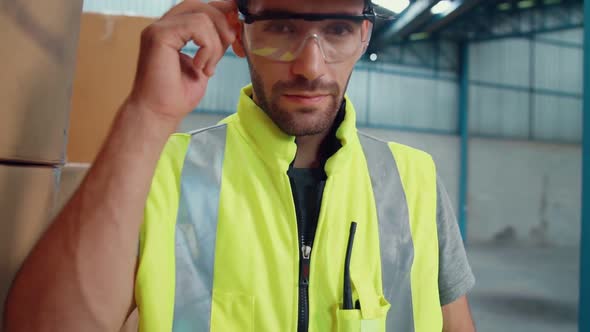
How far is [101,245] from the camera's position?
2.33ft

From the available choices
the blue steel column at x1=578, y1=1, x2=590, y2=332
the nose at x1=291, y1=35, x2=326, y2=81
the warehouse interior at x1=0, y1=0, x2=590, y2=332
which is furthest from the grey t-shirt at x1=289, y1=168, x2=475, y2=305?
the warehouse interior at x1=0, y1=0, x2=590, y2=332

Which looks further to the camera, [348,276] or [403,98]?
[403,98]

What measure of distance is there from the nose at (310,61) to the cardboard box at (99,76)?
1.13 metres

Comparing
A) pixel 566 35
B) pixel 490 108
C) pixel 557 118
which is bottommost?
pixel 557 118

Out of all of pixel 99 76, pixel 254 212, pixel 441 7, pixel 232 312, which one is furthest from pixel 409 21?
pixel 232 312

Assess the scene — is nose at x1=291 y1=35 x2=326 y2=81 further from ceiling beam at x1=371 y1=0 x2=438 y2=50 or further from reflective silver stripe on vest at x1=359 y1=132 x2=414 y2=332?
ceiling beam at x1=371 y1=0 x2=438 y2=50

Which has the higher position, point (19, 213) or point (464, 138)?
point (464, 138)

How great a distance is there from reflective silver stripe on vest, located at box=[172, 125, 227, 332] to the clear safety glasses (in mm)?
263

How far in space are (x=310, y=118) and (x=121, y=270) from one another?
498 millimetres

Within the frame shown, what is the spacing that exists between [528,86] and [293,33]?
1282cm

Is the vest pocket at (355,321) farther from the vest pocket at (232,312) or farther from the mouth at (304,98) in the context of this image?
the mouth at (304,98)

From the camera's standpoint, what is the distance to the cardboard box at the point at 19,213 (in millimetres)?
691

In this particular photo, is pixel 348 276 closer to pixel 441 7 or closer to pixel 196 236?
pixel 196 236

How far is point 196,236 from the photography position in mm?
925
